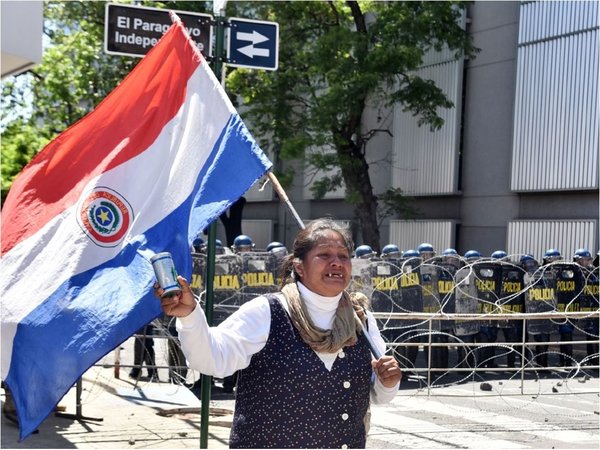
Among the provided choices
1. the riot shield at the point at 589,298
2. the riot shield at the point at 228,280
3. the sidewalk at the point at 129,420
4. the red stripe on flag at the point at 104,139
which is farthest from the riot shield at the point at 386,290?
the red stripe on flag at the point at 104,139

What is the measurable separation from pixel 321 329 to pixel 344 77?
19.0m

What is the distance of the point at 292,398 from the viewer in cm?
377

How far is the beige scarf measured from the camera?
3803 mm

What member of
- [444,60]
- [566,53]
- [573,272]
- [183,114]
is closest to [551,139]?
[566,53]

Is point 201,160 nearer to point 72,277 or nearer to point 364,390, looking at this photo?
point 72,277

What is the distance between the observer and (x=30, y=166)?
598 cm

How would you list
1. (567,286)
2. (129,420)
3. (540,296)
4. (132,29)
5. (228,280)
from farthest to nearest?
(567,286) < (540,296) < (228,280) < (129,420) < (132,29)

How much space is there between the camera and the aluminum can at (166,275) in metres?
3.49

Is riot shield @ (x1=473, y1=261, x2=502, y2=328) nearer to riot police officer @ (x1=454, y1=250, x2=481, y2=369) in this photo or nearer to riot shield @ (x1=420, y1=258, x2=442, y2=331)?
riot police officer @ (x1=454, y1=250, x2=481, y2=369)

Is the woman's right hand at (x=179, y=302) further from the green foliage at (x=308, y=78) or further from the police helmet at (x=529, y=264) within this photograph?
the green foliage at (x=308, y=78)

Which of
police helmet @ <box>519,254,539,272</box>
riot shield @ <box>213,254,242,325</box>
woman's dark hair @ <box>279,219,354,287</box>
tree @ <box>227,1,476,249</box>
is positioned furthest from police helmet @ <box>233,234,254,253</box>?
woman's dark hair @ <box>279,219,354,287</box>

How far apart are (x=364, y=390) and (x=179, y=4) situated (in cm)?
2264

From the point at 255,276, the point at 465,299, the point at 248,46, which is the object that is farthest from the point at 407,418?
the point at 248,46

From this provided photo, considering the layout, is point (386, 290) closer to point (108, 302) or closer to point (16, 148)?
point (108, 302)
